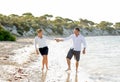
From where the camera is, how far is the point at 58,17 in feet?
436

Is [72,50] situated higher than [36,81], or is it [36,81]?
[72,50]

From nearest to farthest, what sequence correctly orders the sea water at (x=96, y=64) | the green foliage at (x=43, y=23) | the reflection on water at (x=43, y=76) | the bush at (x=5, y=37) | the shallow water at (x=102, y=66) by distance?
the reflection on water at (x=43, y=76) → the shallow water at (x=102, y=66) → the sea water at (x=96, y=64) → the bush at (x=5, y=37) → the green foliage at (x=43, y=23)

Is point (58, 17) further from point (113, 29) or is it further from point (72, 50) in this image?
point (72, 50)

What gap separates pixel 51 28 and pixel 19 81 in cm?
9260

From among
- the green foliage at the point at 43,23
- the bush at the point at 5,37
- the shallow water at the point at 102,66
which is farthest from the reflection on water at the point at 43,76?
the green foliage at the point at 43,23

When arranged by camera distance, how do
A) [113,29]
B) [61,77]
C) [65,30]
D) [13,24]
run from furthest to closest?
[113,29] → [65,30] → [13,24] → [61,77]

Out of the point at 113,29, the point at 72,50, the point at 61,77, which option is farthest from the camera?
the point at 113,29

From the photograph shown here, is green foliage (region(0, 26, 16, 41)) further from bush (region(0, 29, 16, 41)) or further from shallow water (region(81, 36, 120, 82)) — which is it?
shallow water (region(81, 36, 120, 82))

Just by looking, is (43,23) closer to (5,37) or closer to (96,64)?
(5,37)

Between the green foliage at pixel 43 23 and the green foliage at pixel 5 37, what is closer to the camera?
the green foliage at pixel 5 37

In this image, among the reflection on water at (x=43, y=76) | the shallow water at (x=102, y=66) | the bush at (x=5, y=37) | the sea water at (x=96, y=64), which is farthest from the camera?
the bush at (x=5, y=37)

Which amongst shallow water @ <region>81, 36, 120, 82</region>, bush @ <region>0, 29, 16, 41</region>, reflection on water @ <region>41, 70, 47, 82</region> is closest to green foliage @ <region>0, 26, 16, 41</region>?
bush @ <region>0, 29, 16, 41</region>

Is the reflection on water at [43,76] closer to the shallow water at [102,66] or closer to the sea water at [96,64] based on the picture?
the sea water at [96,64]

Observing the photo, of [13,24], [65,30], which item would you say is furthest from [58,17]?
[13,24]
